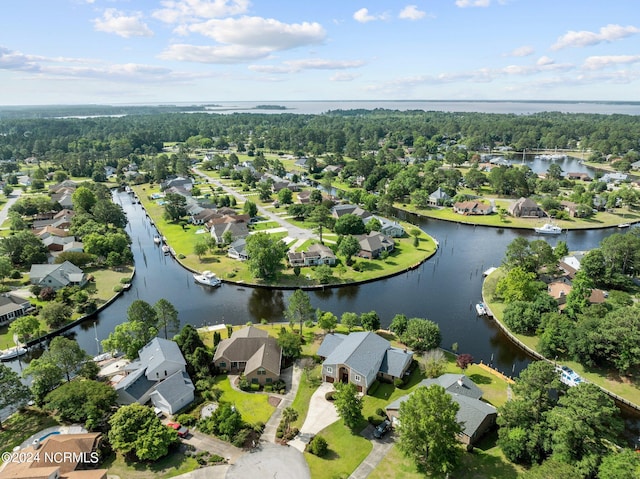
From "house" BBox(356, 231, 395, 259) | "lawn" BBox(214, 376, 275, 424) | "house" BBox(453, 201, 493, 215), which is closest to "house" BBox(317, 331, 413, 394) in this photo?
"lawn" BBox(214, 376, 275, 424)

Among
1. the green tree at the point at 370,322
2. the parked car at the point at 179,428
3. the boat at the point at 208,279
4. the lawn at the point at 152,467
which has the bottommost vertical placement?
the lawn at the point at 152,467

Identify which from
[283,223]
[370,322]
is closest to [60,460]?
[370,322]

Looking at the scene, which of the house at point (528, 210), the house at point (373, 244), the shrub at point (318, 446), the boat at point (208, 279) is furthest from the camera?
the house at point (528, 210)

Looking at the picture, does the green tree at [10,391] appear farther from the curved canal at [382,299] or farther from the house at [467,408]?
the house at [467,408]

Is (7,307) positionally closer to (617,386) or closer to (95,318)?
(95,318)

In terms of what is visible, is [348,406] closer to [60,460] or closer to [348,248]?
[60,460]

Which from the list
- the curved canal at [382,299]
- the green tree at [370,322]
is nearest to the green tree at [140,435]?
the curved canal at [382,299]
